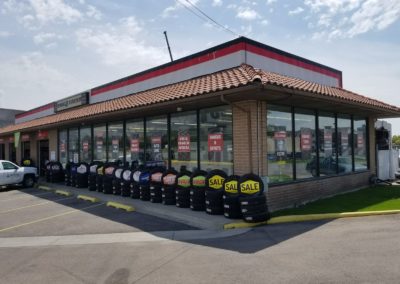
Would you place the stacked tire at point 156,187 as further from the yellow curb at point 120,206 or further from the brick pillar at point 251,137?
the brick pillar at point 251,137

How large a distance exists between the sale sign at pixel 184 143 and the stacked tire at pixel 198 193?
211cm

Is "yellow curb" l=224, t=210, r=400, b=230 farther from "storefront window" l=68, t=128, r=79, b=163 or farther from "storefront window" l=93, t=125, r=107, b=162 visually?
"storefront window" l=68, t=128, r=79, b=163

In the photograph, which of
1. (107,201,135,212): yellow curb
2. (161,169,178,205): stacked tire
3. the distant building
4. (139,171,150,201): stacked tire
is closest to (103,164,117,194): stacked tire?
(107,201,135,212): yellow curb

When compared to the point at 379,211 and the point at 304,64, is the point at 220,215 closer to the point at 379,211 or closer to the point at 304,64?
the point at 379,211

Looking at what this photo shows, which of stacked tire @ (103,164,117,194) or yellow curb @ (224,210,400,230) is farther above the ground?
stacked tire @ (103,164,117,194)

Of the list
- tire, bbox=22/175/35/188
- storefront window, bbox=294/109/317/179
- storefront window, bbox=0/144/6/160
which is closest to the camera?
storefront window, bbox=294/109/317/179

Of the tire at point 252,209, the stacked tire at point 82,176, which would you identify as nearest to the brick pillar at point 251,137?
the tire at point 252,209

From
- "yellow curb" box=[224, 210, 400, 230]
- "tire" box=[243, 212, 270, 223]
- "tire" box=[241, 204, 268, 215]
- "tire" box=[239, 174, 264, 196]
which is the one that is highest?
"tire" box=[239, 174, 264, 196]

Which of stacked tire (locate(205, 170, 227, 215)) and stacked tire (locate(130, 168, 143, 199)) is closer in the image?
stacked tire (locate(205, 170, 227, 215))

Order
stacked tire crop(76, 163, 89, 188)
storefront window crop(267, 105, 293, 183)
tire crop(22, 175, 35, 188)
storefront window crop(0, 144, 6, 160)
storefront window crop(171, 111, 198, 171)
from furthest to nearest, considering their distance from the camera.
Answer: storefront window crop(0, 144, 6, 160) → tire crop(22, 175, 35, 188) → stacked tire crop(76, 163, 89, 188) → storefront window crop(171, 111, 198, 171) → storefront window crop(267, 105, 293, 183)

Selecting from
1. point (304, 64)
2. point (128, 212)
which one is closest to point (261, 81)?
point (128, 212)

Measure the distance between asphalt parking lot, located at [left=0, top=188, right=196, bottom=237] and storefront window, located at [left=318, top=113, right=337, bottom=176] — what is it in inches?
241

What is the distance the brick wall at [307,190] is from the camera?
1015 cm

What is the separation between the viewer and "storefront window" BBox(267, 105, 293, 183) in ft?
34.1
